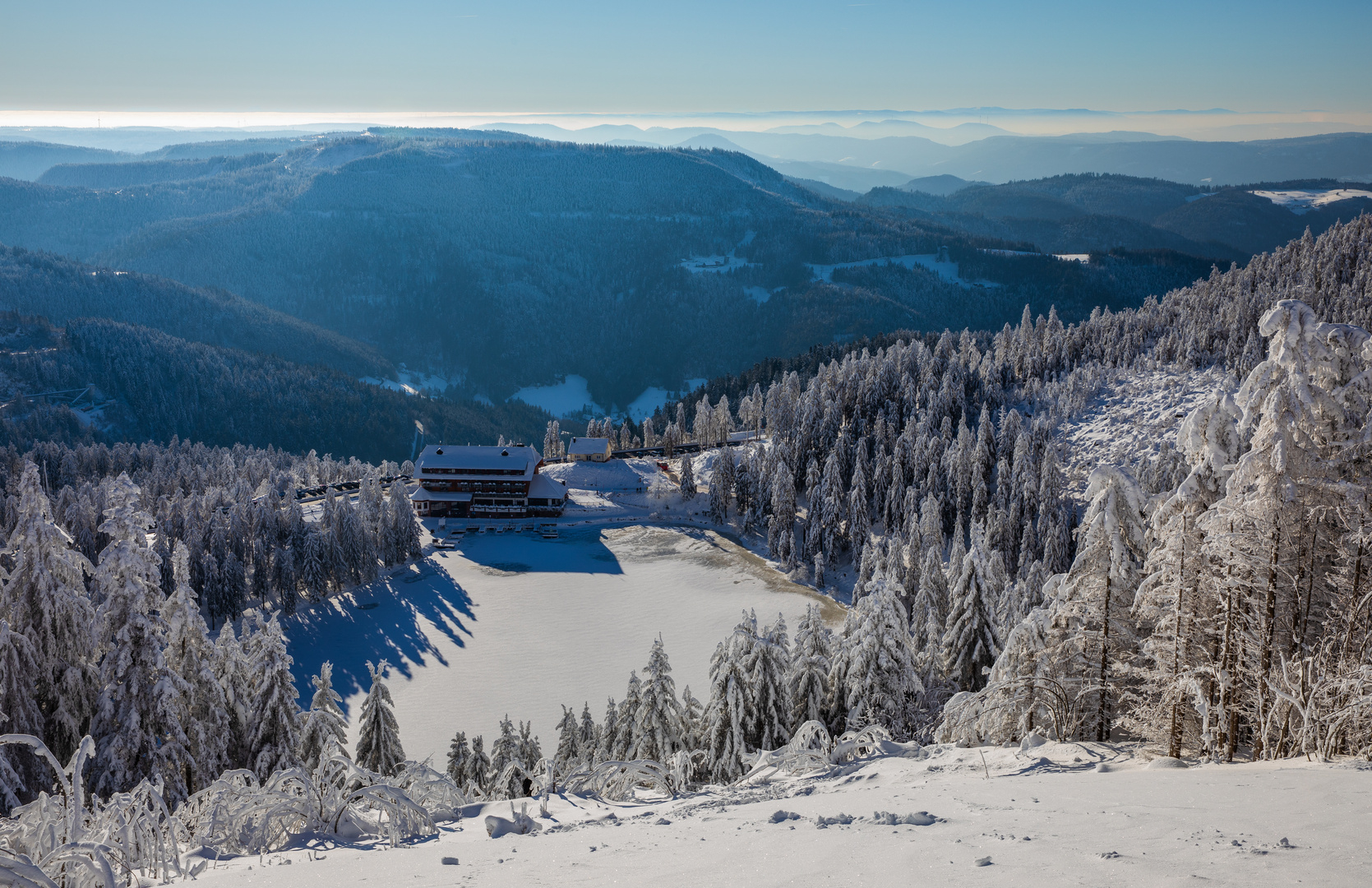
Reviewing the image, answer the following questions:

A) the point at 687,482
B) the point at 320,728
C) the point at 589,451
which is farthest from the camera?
the point at 589,451

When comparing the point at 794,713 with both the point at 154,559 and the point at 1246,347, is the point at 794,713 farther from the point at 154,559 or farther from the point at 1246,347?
the point at 1246,347

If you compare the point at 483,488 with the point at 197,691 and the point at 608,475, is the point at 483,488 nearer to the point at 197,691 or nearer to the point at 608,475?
the point at 608,475

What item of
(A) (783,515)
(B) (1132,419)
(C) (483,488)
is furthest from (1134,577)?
(C) (483,488)

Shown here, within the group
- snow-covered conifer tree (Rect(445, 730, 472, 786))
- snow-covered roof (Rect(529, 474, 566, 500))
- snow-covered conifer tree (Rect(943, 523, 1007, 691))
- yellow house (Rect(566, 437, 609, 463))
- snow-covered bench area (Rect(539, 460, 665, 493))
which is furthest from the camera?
yellow house (Rect(566, 437, 609, 463))

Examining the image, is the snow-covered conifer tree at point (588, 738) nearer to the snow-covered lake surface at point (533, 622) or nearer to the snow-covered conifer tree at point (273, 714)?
the snow-covered lake surface at point (533, 622)

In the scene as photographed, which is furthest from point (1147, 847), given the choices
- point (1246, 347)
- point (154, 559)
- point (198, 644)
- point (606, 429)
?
point (606, 429)

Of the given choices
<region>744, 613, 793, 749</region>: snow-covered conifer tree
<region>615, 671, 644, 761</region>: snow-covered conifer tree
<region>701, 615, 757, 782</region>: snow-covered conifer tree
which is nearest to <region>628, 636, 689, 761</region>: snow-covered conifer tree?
<region>615, 671, 644, 761</region>: snow-covered conifer tree

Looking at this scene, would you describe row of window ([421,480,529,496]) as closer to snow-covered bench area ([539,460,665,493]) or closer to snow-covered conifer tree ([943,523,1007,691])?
snow-covered bench area ([539,460,665,493])
